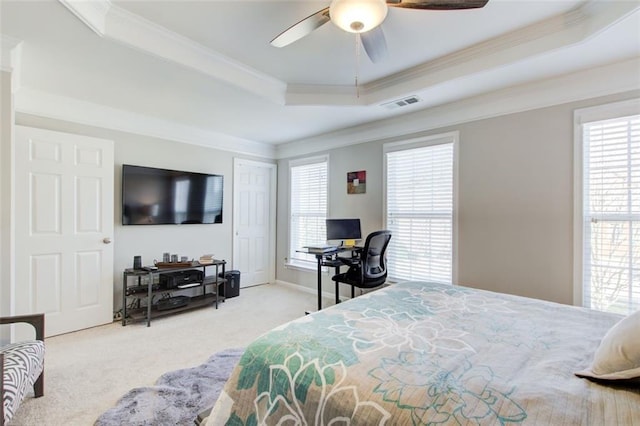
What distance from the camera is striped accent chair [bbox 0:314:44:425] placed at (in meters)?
1.42

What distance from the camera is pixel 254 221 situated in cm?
506

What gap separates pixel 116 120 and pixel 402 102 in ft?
11.0

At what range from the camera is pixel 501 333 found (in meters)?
1.40

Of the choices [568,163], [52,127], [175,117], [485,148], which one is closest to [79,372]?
[52,127]

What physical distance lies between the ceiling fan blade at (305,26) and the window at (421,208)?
216 cm

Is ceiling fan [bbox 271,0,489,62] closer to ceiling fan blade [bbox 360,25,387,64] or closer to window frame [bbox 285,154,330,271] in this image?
ceiling fan blade [bbox 360,25,387,64]

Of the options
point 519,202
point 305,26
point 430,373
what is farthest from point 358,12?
point 519,202

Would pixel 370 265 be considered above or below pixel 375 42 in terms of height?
below

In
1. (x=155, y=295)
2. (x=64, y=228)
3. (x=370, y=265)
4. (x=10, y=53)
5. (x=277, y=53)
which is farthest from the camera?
(x=155, y=295)

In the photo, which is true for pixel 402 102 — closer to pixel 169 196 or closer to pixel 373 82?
pixel 373 82

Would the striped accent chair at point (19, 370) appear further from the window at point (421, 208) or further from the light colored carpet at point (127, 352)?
the window at point (421, 208)

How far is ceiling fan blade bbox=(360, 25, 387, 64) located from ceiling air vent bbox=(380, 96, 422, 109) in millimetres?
1089

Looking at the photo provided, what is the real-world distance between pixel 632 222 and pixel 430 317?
2108 mm

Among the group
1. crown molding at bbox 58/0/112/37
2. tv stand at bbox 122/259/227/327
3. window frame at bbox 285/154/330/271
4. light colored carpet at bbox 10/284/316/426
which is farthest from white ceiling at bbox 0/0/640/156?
light colored carpet at bbox 10/284/316/426
